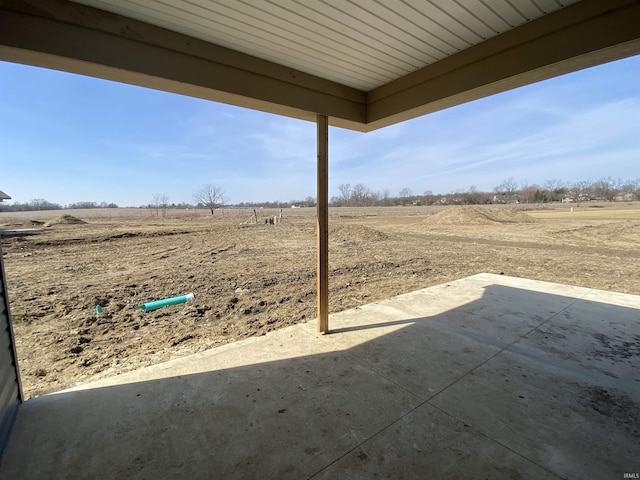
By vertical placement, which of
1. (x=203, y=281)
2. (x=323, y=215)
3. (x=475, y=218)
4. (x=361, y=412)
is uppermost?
(x=323, y=215)

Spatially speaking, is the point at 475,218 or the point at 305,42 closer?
the point at 305,42

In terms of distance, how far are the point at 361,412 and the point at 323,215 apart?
169 cm

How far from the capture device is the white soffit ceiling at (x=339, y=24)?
1519 millimetres

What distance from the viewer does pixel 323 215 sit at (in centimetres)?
273

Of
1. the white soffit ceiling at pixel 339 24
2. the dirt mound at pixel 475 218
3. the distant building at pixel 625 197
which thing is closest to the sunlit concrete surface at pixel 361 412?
the white soffit ceiling at pixel 339 24

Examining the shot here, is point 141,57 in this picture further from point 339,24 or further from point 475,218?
point 475,218

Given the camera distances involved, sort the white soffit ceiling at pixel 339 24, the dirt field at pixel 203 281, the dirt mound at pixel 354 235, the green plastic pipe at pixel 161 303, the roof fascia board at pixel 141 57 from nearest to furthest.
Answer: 1. the roof fascia board at pixel 141 57
2. the white soffit ceiling at pixel 339 24
3. the dirt field at pixel 203 281
4. the green plastic pipe at pixel 161 303
5. the dirt mound at pixel 354 235

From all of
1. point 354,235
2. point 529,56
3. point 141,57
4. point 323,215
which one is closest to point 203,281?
point 323,215

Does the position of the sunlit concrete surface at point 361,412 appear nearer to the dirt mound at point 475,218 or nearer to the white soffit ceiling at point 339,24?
the white soffit ceiling at point 339,24

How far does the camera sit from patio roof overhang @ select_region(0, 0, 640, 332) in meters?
1.41

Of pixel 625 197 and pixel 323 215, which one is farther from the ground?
pixel 625 197

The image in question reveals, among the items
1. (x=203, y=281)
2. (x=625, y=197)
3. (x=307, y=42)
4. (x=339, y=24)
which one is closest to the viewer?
(x=339, y=24)

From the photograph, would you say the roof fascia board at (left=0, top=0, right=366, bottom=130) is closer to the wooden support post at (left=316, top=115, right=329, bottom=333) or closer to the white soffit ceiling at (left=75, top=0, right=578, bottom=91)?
the white soffit ceiling at (left=75, top=0, right=578, bottom=91)

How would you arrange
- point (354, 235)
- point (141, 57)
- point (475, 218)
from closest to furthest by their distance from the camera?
point (141, 57)
point (354, 235)
point (475, 218)
